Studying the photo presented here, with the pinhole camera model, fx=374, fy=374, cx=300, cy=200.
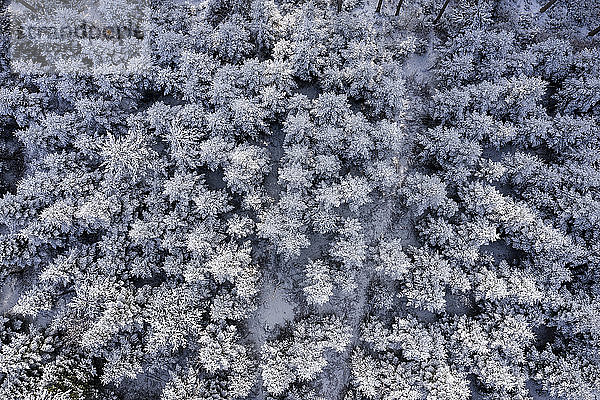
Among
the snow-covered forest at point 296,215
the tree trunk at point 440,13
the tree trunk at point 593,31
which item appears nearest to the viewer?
the snow-covered forest at point 296,215

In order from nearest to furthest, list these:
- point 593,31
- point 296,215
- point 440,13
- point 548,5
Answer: point 296,215 < point 440,13 < point 548,5 < point 593,31

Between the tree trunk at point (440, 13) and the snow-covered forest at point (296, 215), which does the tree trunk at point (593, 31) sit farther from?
the tree trunk at point (440, 13)

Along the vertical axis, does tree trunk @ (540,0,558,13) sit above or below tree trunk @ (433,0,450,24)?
above

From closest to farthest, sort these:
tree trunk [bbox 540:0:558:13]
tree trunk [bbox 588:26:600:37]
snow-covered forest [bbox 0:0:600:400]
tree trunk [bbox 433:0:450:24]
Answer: snow-covered forest [bbox 0:0:600:400]
tree trunk [bbox 433:0:450:24]
tree trunk [bbox 540:0:558:13]
tree trunk [bbox 588:26:600:37]

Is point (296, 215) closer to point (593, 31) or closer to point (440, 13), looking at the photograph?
point (440, 13)

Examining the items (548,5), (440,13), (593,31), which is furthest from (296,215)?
(593,31)

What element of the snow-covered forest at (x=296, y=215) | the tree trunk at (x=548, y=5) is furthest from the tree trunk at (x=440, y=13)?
the tree trunk at (x=548, y=5)

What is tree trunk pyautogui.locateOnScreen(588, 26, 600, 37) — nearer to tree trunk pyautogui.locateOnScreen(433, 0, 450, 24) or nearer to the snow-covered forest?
the snow-covered forest

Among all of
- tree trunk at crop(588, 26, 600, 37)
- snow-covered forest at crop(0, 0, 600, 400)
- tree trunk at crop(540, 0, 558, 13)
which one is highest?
tree trunk at crop(540, 0, 558, 13)

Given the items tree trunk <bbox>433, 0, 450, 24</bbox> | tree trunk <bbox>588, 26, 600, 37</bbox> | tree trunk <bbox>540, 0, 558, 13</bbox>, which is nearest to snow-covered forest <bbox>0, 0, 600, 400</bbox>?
tree trunk <bbox>433, 0, 450, 24</bbox>

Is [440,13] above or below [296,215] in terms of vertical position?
above
